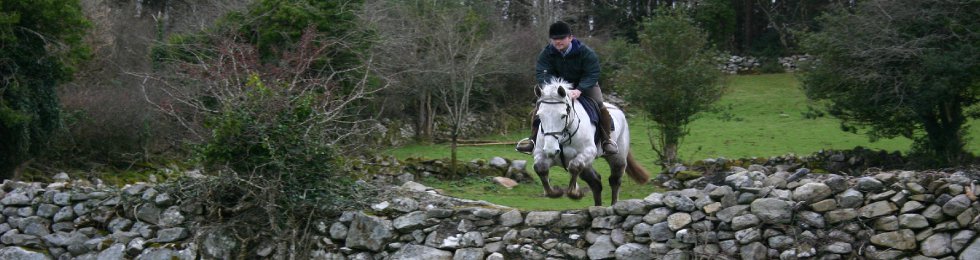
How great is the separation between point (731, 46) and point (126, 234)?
1463 inches

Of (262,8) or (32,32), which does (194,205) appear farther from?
(262,8)

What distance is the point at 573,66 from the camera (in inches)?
437

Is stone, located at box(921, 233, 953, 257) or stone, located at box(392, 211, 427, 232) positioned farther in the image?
stone, located at box(392, 211, 427, 232)

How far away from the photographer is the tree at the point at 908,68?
1803 cm

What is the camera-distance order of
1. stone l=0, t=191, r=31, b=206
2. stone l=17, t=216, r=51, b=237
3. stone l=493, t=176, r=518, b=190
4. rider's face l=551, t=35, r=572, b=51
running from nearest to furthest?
rider's face l=551, t=35, r=572, b=51 → stone l=17, t=216, r=51, b=237 → stone l=0, t=191, r=31, b=206 → stone l=493, t=176, r=518, b=190

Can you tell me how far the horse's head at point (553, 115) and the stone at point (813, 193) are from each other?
254 centimetres

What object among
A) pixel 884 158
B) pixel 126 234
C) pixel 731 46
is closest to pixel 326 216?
pixel 126 234

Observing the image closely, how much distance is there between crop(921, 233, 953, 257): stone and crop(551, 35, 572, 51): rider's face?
4.39 metres

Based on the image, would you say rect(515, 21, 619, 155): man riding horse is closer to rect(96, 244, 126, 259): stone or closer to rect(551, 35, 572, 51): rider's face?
rect(551, 35, 572, 51): rider's face

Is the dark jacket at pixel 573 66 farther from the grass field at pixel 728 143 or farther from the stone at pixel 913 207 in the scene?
the stone at pixel 913 207

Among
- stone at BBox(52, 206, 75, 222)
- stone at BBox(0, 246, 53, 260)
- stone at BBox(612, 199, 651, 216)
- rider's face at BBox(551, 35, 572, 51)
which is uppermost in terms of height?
rider's face at BBox(551, 35, 572, 51)

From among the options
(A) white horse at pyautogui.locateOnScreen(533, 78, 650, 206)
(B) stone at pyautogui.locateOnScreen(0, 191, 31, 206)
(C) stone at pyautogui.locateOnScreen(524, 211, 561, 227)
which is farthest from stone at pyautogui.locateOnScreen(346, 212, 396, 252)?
(B) stone at pyautogui.locateOnScreen(0, 191, 31, 206)

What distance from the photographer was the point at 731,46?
44375 millimetres

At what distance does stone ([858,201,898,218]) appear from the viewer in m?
9.08
